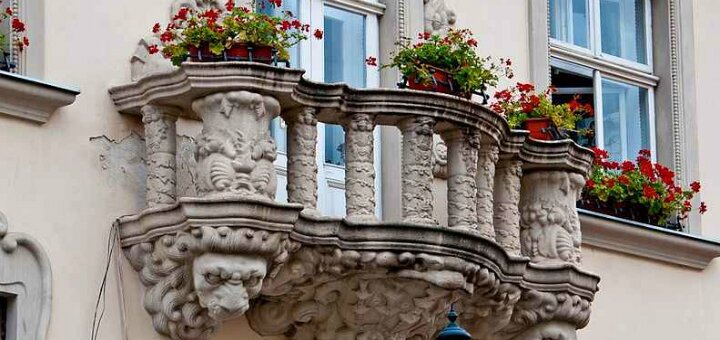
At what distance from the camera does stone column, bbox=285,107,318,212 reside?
49.0ft

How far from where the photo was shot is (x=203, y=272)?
14367 millimetres

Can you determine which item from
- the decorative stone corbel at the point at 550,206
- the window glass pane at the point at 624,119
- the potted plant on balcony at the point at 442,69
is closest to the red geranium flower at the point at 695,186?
the window glass pane at the point at 624,119

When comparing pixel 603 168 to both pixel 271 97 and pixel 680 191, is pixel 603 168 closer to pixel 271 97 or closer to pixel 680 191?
pixel 680 191

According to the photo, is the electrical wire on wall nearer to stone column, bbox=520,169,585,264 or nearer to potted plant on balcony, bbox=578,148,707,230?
stone column, bbox=520,169,585,264

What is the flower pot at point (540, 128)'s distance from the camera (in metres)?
16.7

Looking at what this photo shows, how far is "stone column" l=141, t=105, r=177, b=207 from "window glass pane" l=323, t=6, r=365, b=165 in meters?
1.96

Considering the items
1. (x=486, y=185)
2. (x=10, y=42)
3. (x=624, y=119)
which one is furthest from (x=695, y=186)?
(x=10, y=42)

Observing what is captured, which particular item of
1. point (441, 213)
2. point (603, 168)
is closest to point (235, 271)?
point (441, 213)

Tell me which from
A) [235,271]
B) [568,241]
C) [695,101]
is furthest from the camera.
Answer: [695,101]

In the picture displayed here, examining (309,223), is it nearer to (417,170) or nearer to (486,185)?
(417,170)

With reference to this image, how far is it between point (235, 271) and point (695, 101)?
6.28 metres

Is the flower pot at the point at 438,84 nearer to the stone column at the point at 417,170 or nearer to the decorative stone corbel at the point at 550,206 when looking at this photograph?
the stone column at the point at 417,170

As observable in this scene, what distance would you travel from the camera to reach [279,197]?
15836mm

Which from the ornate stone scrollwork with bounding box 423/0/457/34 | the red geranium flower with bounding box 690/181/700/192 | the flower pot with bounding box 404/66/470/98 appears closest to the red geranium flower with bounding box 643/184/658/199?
the red geranium flower with bounding box 690/181/700/192
